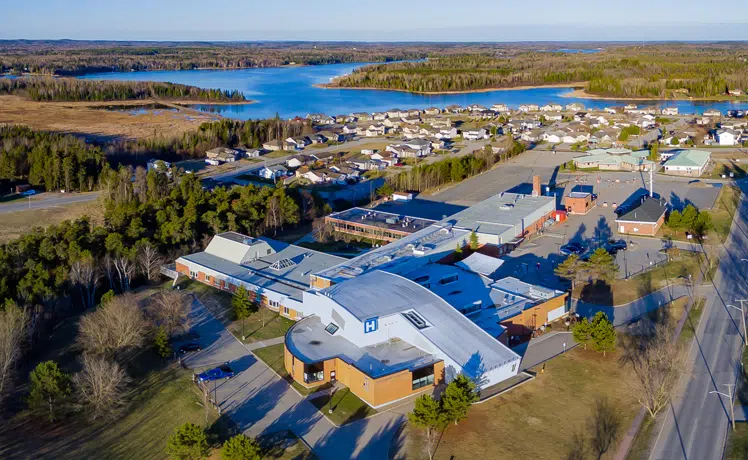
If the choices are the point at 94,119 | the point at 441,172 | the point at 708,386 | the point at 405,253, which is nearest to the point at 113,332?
the point at 405,253

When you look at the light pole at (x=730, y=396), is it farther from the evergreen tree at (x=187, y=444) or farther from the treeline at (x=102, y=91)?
the treeline at (x=102, y=91)

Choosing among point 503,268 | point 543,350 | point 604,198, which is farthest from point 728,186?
point 543,350

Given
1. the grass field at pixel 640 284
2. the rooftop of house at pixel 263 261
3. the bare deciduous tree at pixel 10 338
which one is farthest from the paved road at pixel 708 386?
the bare deciduous tree at pixel 10 338

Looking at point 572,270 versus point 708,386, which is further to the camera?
point 572,270

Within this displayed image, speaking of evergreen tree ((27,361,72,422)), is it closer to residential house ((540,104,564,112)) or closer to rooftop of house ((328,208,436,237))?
rooftop of house ((328,208,436,237))

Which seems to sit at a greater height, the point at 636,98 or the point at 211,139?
the point at 636,98

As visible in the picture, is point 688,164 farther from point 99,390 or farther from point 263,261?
point 99,390

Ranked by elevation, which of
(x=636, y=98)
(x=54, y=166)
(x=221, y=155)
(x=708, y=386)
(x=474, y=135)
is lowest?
(x=221, y=155)

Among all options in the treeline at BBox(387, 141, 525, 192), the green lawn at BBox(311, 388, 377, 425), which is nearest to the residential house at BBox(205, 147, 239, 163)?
the treeline at BBox(387, 141, 525, 192)
